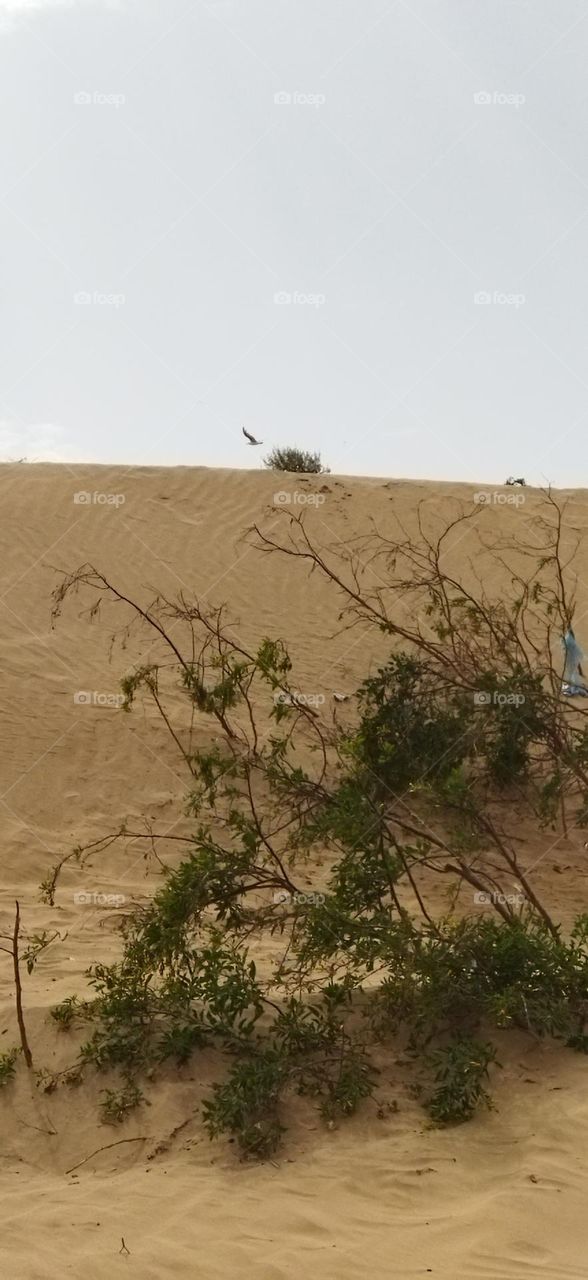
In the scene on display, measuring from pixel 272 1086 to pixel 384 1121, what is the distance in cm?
48

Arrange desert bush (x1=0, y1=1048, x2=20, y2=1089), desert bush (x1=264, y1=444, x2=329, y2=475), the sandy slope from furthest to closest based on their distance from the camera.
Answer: desert bush (x1=264, y1=444, x2=329, y2=475), desert bush (x1=0, y1=1048, x2=20, y2=1089), the sandy slope

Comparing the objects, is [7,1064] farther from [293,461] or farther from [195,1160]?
[293,461]

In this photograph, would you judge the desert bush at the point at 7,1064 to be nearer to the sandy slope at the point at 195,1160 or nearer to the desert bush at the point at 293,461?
the sandy slope at the point at 195,1160

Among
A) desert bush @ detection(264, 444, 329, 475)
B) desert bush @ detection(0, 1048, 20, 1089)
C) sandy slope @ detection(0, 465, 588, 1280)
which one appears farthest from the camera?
desert bush @ detection(264, 444, 329, 475)

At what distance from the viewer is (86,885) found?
7.86 m

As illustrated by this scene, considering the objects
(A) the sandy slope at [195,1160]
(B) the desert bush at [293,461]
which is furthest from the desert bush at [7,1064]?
(B) the desert bush at [293,461]

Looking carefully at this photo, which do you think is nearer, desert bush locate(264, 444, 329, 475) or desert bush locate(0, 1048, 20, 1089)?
desert bush locate(0, 1048, 20, 1089)

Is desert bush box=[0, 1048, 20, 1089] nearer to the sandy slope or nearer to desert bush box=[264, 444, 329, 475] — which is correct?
the sandy slope

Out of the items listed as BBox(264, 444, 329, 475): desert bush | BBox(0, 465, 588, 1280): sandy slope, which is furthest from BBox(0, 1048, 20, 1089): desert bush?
BBox(264, 444, 329, 475): desert bush

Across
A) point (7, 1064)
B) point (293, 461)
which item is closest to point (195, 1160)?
point (7, 1064)

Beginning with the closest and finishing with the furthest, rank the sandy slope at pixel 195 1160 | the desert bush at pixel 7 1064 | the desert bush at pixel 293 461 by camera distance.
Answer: the sandy slope at pixel 195 1160 < the desert bush at pixel 7 1064 < the desert bush at pixel 293 461

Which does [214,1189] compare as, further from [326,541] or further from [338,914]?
[326,541]

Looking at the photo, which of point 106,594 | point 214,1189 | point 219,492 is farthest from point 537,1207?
point 219,492

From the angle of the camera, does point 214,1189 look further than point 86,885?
No
